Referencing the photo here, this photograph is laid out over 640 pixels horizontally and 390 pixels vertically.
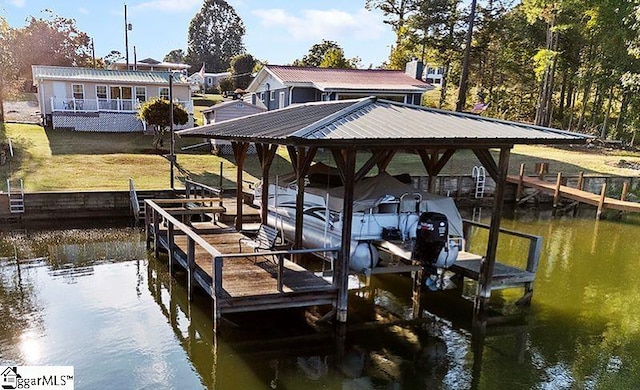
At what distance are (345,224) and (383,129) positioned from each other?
5.34 feet

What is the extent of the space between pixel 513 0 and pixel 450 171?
17.0 metres

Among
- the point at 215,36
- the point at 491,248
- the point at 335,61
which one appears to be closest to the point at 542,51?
the point at 335,61

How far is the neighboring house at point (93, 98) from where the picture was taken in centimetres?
2647

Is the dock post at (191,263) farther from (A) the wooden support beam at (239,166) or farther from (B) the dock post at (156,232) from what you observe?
(B) the dock post at (156,232)

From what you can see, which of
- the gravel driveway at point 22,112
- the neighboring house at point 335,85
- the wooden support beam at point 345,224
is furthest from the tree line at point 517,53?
the wooden support beam at point 345,224

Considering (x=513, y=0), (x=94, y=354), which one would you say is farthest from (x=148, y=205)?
(x=513, y=0)

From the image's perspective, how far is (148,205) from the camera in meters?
12.6

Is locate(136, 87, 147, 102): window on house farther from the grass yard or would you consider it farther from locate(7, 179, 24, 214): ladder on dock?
locate(7, 179, 24, 214): ladder on dock

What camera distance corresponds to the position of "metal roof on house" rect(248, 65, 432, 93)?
25.2 m

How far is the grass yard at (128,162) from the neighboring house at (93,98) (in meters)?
1.09

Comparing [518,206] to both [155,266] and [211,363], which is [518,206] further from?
[211,363]

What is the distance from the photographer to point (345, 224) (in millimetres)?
7953

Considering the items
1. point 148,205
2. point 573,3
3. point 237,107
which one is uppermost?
point 573,3

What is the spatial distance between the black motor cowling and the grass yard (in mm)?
11074
